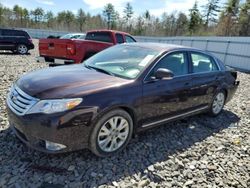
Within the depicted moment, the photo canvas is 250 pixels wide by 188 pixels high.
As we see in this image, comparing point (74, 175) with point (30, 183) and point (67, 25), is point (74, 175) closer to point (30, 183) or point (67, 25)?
point (30, 183)

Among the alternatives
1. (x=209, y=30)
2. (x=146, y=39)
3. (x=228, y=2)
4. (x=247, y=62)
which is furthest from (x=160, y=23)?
(x=247, y=62)

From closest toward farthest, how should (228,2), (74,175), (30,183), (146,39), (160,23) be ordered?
(30,183), (74,175), (146,39), (228,2), (160,23)

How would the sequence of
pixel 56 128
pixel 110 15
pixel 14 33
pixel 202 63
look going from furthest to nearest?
pixel 110 15, pixel 14 33, pixel 202 63, pixel 56 128

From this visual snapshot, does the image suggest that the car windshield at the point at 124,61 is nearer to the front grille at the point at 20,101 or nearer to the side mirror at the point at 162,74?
the side mirror at the point at 162,74

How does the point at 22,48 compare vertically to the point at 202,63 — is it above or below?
below

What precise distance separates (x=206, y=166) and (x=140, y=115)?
117 cm

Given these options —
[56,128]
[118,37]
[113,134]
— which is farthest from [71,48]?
[56,128]

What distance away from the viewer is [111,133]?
3.28 meters

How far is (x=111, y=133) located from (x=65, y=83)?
2.98 ft

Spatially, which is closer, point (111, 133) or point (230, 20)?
point (111, 133)

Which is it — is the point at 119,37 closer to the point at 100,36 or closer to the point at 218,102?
the point at 100,36

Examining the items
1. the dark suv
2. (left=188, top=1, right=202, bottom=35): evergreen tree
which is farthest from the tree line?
the dark suv

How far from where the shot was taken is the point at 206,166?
341 cm

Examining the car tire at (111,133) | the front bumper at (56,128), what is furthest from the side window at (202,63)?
the front bumper at (56,128)
